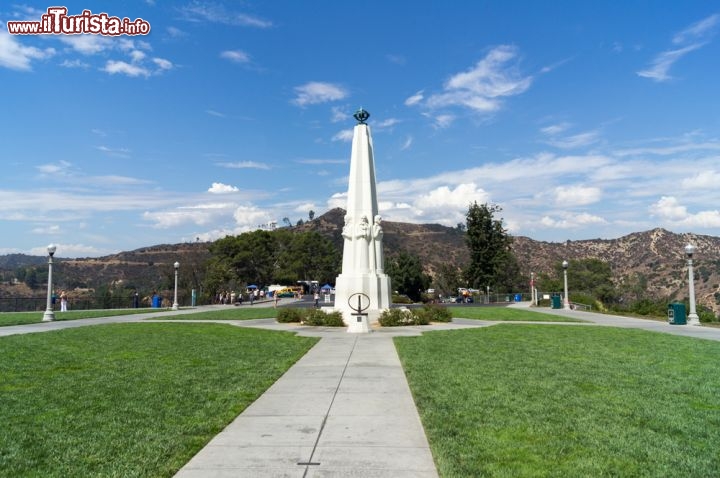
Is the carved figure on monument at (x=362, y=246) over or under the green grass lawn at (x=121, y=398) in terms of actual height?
over

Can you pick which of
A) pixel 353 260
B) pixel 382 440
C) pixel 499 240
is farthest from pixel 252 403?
pixel 499 240

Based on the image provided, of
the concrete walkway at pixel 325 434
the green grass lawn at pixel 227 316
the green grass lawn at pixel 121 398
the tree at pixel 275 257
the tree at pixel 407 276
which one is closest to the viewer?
the concrete walkway at pixel 325 434

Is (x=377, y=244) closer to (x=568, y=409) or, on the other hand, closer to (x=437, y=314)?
(x=437, y=314)

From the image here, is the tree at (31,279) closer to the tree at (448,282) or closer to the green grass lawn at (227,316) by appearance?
the tree at (448,282)

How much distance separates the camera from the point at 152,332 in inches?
701

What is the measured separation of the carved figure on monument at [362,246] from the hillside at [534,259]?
50.6m

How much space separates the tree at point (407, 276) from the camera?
67.6 meters

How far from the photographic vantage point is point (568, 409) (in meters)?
6.71

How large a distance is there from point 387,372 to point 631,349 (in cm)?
724

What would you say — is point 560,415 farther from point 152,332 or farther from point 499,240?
point 499,240

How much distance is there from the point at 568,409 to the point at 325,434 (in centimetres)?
330

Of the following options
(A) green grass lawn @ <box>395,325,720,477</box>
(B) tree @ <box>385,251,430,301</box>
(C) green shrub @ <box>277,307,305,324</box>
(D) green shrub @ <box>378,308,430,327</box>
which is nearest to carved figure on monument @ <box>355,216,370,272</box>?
(D) green shrub @ <box>378,308,430,327</box>

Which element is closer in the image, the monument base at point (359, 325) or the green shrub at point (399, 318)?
the monument base at point (359, 325)

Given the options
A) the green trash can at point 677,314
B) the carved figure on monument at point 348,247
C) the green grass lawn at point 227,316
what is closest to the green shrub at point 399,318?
the carved figure on monument at point 348,247
